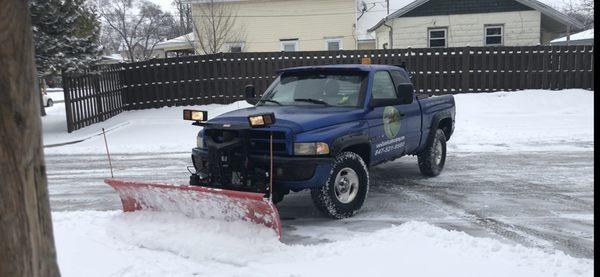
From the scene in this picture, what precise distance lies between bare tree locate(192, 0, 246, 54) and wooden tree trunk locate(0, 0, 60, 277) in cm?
2503

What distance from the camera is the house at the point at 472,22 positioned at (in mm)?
23625

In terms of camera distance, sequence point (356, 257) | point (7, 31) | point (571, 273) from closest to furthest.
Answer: point (7, 31)
point (571, 273)
point (356, 257)

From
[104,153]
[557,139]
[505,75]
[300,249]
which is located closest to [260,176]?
[300,249]

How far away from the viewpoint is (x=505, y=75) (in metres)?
19.2

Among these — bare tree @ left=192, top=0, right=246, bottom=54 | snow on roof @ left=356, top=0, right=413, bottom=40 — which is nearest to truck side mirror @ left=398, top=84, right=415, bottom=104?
bare tree @ left=192, top=0, right=246, bottom=54

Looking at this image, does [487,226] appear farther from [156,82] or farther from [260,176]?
[156,82]

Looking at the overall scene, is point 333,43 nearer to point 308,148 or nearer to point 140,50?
point 308,148

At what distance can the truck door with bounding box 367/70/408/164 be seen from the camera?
22.6 feet

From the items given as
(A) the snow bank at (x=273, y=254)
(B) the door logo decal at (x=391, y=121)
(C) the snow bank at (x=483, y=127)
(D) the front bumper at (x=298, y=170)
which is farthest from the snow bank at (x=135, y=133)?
(A) the snow bank at (x=273, y=254)

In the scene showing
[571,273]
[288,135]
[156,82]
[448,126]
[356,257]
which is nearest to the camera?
[571,273]

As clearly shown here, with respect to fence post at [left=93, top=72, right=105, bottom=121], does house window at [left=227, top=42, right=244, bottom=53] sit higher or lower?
higher

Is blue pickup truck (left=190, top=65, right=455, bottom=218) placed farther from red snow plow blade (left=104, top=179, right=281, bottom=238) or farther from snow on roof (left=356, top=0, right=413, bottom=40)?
snow on roof (left=356, top=0, right=413, bottom=40)

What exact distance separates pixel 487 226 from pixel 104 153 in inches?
363

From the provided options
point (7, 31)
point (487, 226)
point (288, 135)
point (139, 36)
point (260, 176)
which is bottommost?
point (487, 226)
